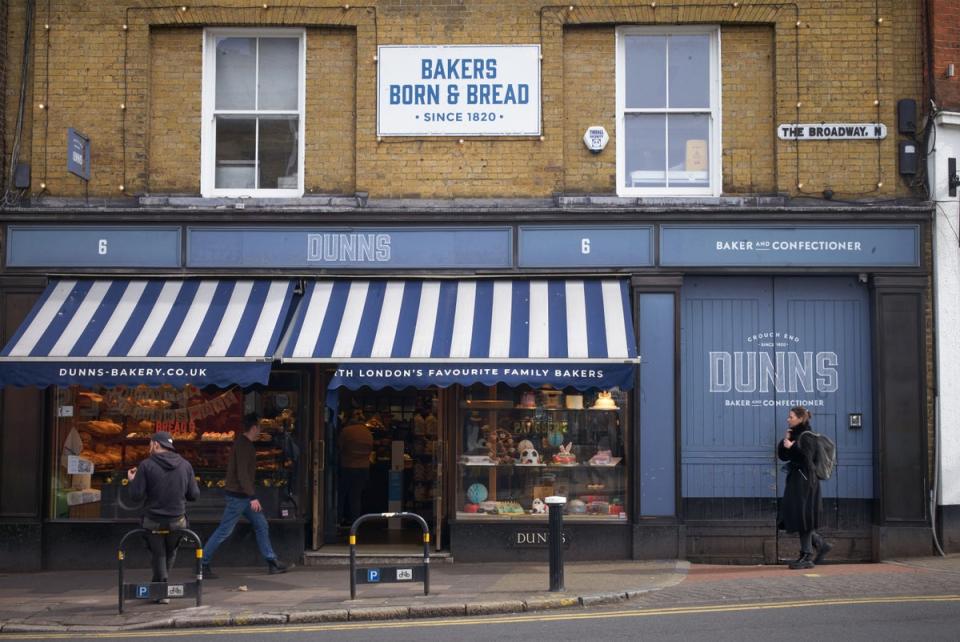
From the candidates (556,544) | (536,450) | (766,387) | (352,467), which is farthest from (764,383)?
(352,467)

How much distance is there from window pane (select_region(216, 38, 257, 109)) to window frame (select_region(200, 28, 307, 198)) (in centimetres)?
7

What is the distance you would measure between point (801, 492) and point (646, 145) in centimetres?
473

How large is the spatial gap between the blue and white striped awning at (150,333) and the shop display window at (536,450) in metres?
2.73

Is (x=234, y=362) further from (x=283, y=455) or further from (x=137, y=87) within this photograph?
(x=137, y=87)

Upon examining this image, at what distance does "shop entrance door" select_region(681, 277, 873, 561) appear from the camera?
43.0 ft

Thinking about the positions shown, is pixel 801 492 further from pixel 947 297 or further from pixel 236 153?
pixel 236 153

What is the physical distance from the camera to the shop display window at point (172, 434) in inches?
523

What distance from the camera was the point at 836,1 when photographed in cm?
1335

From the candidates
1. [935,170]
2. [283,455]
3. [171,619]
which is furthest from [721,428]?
[171,619]

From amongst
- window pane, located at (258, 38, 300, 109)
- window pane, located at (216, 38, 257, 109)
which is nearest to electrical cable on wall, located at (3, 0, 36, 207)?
window pane, located at (216, 38, 257, 109)

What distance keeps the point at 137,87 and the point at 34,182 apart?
5.81 ft

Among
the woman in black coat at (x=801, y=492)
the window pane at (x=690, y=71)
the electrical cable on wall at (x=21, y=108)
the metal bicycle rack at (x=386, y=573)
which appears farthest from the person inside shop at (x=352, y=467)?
the window pane at (x=690, y=71)

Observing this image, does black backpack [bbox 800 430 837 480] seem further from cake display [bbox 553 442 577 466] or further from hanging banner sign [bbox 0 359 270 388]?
hanging banner sign [bbox 0 359 270 388]

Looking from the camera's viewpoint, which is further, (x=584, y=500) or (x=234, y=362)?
(x=584, y=500)
